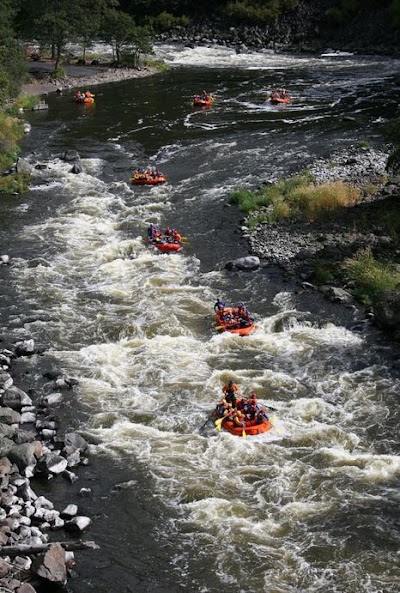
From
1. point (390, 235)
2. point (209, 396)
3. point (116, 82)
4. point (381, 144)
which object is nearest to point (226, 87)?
point (116, 82)

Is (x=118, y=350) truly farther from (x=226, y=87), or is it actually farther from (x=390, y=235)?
(x=226, y=87)

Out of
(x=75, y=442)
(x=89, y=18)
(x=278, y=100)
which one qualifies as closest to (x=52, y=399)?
(x=75, y=442)

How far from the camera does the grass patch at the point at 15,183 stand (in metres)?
39.3

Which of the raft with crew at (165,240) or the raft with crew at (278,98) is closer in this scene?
the raft with crew at (165,240)

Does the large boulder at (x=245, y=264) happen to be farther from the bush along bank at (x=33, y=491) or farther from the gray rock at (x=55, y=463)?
the gray rock at (x=55, y=463)

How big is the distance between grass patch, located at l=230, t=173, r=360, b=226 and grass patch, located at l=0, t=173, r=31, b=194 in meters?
11.9

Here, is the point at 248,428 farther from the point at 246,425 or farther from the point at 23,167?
the point at 23,167

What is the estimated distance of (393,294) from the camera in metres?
24.8

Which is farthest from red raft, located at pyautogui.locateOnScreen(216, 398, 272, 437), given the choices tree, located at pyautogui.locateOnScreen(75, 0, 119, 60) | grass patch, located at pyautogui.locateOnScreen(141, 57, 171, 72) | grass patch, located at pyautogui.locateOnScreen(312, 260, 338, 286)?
grass patch, located at pyautogui.locateOnScreen(141, 57, 171, 72)

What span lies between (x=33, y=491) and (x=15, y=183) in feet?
84.3

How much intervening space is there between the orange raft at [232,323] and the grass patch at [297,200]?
905 cm

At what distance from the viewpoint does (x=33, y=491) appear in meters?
17.2

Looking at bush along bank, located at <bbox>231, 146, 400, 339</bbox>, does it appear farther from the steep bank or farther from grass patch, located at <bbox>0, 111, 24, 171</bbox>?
the steep bank

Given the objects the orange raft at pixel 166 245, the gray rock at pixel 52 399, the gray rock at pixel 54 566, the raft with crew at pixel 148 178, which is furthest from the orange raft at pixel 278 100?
the gray rock at pixel 54 566
